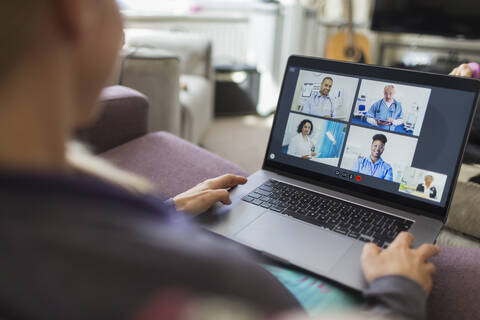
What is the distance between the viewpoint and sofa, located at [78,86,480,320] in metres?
0.78

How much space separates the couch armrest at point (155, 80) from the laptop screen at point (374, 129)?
911 mm

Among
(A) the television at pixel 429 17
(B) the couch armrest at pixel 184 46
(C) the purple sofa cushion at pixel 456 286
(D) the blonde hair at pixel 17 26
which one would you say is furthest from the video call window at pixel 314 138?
(A) the television at pixel 429 17

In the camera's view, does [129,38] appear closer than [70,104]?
No

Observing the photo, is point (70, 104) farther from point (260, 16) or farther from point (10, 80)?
point (260, 16)

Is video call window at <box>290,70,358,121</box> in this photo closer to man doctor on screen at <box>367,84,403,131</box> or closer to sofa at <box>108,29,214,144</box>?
man doctor on screen at <box>367,84,403,131</box>

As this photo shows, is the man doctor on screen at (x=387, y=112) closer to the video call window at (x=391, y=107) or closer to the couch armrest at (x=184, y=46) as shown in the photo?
the video call window at (x=391, y=107)

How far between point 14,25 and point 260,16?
3.62 m

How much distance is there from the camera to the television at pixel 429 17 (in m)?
2.98

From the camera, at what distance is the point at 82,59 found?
347mm

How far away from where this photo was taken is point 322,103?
926 millimetres

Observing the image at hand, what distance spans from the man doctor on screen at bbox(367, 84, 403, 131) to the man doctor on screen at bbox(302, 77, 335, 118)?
8 cm

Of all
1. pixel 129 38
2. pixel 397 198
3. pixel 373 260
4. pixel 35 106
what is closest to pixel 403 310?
pixel 373 260

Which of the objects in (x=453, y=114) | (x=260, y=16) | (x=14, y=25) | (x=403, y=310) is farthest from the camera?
(x=260, y=16)

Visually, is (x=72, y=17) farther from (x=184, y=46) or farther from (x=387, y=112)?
(x=184, y=46)
